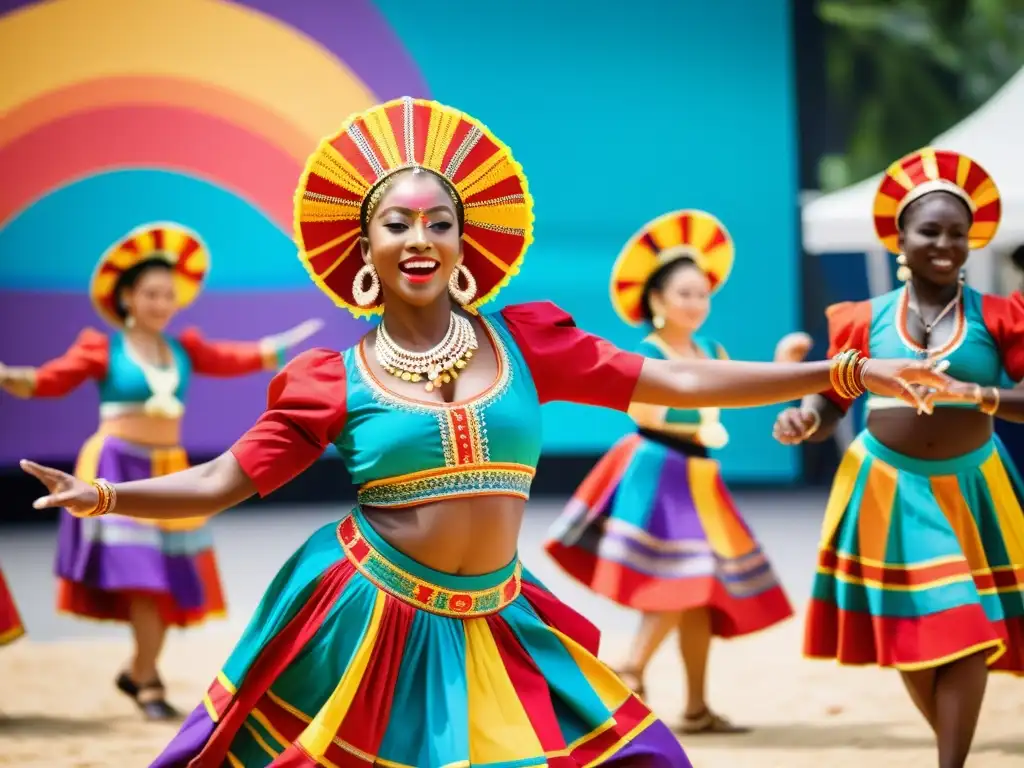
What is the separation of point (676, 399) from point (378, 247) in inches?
28.0

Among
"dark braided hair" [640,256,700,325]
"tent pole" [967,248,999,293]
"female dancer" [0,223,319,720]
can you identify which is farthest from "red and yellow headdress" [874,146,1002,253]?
"tent pole" [967,248,999,293]

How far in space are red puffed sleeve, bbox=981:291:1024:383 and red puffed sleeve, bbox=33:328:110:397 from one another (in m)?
3.35

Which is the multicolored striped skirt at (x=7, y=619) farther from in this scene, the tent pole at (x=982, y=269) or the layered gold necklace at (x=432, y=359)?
the tent pole at (x=982, y=269)

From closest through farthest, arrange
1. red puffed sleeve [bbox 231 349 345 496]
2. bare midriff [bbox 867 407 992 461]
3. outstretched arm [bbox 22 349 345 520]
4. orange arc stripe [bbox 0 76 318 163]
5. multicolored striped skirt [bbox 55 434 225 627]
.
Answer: outstretched arm [bbox 22 349 345 520]
red puffed sleeve [bbox 231 349 345 496]
bare midriff [bbox 867 407 992 461]
multicolored striped skirt [bbox 55 434 225 627]
orange arc stripe [bbox 0 76 318 163]

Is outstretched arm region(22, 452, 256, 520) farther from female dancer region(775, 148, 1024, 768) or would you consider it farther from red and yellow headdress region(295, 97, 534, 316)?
female dancer region(775, 148, 1024, 768)

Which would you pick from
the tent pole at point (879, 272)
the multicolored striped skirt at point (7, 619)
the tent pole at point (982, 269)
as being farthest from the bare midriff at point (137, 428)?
the tent pole at point (879, 272)

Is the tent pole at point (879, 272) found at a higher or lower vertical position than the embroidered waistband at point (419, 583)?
higher

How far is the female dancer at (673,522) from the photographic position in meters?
5.21

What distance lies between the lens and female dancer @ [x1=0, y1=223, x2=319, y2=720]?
18.4ft

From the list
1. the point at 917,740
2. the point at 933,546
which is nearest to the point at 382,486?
the point at 933,546

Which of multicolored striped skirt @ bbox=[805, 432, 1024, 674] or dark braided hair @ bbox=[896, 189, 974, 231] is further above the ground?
dark braided hair @ bbox=[896, 189, 974, 231]

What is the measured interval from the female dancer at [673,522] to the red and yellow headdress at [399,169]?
1.86 meters

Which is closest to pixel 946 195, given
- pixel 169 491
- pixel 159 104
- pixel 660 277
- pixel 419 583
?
pixel 660 277

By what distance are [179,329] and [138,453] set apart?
3973 mm
